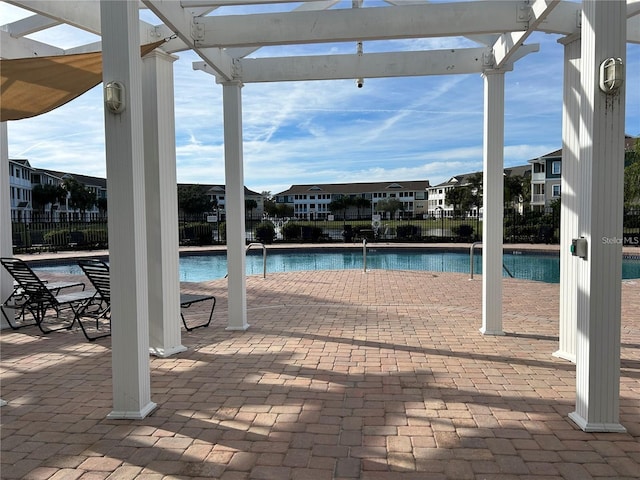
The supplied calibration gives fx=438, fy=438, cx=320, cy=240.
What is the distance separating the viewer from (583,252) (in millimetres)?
2945

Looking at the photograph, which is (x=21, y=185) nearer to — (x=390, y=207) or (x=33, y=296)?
(x=390, y=207)

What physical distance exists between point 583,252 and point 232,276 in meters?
4.18

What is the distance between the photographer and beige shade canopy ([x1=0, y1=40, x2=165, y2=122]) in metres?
3.73

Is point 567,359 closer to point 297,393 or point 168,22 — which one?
point 297,393

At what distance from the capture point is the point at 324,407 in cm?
337

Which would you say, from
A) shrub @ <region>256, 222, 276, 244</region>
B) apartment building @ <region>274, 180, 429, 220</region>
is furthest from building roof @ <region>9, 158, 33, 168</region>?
apartment building @ <region>274, 180, 429, 220</region>

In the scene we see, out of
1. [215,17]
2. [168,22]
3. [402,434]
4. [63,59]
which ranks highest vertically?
[215,17]

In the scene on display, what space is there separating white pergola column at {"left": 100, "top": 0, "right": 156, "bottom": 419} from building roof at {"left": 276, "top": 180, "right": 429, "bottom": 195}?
78777mm

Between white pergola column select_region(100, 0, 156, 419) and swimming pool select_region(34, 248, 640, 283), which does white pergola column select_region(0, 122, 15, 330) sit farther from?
swimming pool select_region(34, 248, 640, 283)

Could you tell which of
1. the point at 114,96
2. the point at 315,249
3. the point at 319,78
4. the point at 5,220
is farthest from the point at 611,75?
the point at 315,249

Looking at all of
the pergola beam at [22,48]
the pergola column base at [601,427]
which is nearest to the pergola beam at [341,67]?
the pergola beam at [22,48]

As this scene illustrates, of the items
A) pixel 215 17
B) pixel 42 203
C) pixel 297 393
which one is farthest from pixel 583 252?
pixel 42 203

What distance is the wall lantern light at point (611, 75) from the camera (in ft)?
9.07

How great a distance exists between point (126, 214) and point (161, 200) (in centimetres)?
153
